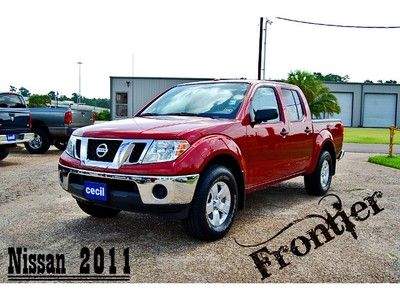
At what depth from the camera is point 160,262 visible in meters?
3.99

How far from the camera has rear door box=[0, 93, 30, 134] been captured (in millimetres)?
10234

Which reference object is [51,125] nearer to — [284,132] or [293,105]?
[293,105]

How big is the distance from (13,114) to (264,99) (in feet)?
23.3

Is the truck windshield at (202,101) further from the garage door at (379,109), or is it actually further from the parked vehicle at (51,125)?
the garage door at (379,109)

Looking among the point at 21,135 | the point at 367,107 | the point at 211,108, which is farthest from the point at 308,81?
the point at 211,108

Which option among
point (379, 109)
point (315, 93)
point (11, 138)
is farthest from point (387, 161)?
point (379, 109)

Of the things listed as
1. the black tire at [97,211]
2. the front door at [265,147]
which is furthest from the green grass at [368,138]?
the black tire at [97,211]

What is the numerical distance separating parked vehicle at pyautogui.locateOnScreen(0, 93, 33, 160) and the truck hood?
20.4 ft

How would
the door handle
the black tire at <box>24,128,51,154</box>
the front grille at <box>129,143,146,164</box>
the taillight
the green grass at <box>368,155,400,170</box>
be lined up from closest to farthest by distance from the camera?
1. the front grille at <box>129,143,146,164</box>
2. the door handle
3. the green grass at <box>368,155,400,170</box>
4. the taillight
5. the black tire at <box>24,128,51,154</box>

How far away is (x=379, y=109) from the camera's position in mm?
46656

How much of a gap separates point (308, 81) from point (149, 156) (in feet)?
99.0


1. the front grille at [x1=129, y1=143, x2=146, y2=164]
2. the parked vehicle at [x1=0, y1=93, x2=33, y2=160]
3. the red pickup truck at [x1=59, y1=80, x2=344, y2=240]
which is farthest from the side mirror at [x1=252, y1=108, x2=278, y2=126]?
the parked vehicle at [x1=0, y1=93, x2=33, y2=160]

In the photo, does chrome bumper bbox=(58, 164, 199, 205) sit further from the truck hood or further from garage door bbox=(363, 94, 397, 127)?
garage door bbox=(363, 94, 397, 127)

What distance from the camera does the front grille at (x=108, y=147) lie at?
4359 millimetres
